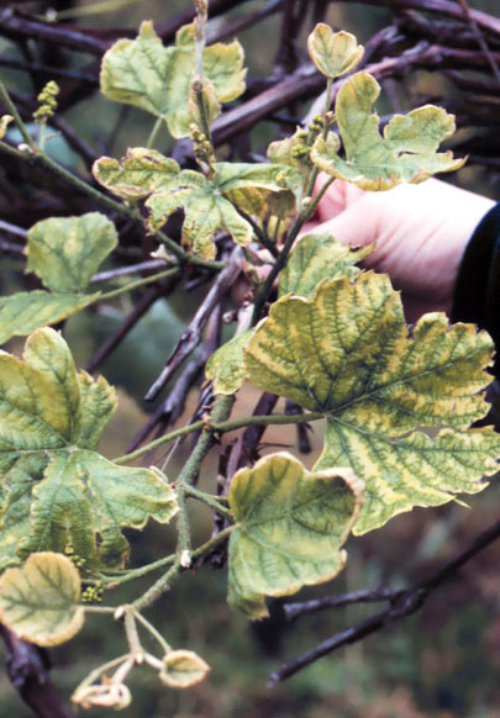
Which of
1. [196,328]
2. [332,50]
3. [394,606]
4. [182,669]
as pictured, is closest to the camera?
[182,669]

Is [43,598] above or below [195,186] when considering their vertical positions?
below

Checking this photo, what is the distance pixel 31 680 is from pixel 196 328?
364mm

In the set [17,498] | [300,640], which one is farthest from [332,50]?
[300,640]

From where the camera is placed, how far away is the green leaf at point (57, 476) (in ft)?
1.18

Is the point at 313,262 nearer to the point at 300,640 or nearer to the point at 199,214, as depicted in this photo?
the point at 199,214

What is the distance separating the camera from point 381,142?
15.8 inches

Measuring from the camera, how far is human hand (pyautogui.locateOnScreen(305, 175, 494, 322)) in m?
0.63

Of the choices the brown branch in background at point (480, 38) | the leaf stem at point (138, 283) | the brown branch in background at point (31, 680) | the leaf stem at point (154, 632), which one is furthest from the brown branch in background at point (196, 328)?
the brown branch in background at point (480, 38)

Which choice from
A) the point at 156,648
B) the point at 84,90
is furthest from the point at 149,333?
the point at 156,648

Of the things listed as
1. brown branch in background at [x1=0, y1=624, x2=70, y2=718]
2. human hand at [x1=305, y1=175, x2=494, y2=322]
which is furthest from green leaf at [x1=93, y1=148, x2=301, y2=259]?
brown branch in background at [x1=0, y1=624, x2=70, y2=718]

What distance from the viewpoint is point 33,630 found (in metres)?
0.29

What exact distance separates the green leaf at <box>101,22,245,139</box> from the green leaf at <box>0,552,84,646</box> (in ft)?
1.10

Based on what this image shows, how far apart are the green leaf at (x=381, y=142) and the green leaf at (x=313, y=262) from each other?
53mm

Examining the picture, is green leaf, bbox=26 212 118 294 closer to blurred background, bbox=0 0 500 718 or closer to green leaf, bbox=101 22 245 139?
Answer: green leaf, bbox=101 22 245 139
